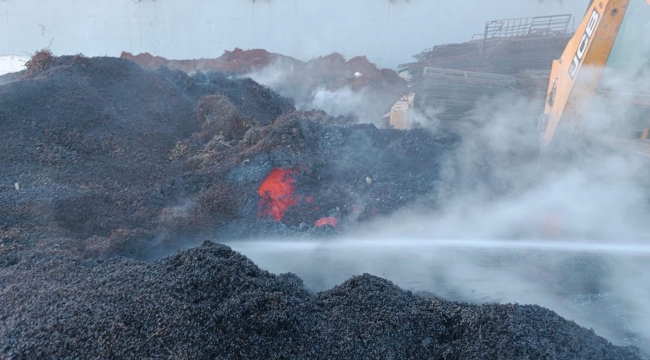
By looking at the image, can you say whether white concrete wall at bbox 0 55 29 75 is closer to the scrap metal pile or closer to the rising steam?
the scrap metal pile

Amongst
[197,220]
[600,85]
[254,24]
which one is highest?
[254,24]

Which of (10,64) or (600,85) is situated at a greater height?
(10,64)

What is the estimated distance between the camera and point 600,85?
27.0ft

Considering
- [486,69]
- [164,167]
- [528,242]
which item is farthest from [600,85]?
[164,167]

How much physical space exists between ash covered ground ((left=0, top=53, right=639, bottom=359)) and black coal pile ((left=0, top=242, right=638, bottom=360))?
14mm

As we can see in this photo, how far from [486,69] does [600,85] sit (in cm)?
567

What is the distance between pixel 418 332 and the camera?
4.18 meters

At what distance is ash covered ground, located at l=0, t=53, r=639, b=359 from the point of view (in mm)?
3979

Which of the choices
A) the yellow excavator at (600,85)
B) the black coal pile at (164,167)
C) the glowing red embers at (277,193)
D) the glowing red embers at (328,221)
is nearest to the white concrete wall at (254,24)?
the black coal pile at (164,167)

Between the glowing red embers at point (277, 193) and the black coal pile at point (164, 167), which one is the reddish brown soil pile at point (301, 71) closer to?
the black coal pile at point (164, 167)

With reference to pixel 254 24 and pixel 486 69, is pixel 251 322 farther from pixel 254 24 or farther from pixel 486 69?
pixel 254 24

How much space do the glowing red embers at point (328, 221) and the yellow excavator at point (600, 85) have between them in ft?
11.8

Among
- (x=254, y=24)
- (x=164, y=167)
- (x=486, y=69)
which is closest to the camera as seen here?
(x=164, y=167)

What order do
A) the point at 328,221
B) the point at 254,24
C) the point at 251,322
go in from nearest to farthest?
the point at 251,322 < the point at 328,221 < the point at 254,24
